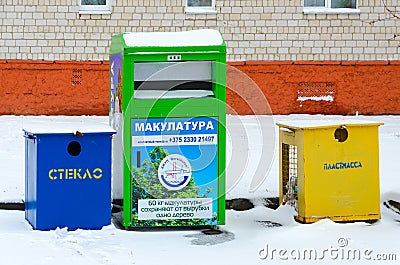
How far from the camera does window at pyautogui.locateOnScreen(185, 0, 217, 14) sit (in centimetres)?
Result: 1514

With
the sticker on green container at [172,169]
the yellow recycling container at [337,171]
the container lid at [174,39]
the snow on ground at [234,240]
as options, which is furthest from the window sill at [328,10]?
the sticker on green container at [172,169]

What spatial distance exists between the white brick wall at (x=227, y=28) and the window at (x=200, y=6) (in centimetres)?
7

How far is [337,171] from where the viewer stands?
24.0 feet

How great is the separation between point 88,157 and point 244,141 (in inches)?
194

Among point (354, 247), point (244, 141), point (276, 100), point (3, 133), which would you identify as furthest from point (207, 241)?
point (276, 100)

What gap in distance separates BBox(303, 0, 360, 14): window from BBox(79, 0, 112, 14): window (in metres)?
3.26

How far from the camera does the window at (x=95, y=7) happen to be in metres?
15.1

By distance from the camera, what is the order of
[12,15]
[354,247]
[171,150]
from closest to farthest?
[354,247], [171,150], [12,15]

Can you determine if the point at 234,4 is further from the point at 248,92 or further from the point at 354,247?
the point at 354,247

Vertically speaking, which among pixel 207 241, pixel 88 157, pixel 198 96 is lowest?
pixel 207 241

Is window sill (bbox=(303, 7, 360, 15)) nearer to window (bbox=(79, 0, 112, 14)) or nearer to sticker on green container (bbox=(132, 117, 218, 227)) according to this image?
window (bbox=(79, 0, 112, 14))

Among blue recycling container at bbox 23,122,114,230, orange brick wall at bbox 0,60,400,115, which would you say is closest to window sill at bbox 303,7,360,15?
orange brick wall at bbox 0,60,400,115

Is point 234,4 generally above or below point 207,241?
above

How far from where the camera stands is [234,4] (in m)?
15.1
